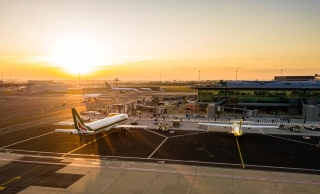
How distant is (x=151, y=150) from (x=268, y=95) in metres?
74.7

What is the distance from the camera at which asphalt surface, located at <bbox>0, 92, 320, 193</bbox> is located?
4122cm

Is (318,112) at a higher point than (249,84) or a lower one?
lower

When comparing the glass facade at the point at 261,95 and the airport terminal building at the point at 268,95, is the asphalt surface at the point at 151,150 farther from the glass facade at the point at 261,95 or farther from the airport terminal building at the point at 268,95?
the glass facade at the point at 261,95

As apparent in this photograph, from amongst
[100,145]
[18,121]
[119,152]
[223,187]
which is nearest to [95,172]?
[119,152]

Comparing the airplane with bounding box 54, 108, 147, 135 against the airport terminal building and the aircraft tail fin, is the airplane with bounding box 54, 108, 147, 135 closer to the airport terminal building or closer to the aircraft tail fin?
the aircraft tail fin

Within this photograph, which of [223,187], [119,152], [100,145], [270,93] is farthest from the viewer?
[270,93]

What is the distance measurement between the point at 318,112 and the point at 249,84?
30429 mm

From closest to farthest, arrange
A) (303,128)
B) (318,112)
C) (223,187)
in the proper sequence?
1. (223,187)
2. (303,128)
3. (318,112)

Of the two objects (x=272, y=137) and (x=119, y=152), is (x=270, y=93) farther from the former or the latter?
(x=119, y=152)

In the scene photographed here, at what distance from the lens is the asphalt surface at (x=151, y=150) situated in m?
41.2

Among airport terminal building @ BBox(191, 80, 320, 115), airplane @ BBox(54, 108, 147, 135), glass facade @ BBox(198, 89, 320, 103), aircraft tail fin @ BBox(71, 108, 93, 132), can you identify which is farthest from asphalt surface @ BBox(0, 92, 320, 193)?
glass facade @ BBox(198, 89, 320, 103)

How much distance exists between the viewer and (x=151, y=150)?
172 ft

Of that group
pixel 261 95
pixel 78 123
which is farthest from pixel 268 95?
pixel 78 123

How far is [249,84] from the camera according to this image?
4311 inches
